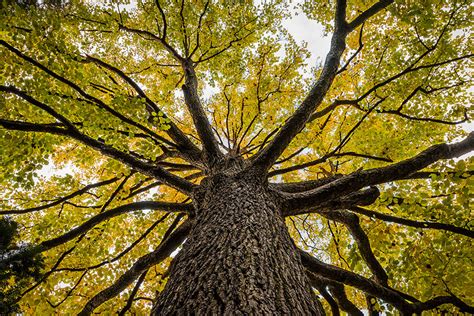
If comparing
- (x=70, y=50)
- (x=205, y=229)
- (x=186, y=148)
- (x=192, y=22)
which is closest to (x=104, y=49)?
(x=192, y=22)

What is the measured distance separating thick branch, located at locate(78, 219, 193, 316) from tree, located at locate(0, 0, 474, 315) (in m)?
0.02

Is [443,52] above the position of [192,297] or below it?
above

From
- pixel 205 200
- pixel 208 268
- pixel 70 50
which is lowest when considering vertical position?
pixel 208 268

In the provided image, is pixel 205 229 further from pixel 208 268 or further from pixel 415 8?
pixel 415 8

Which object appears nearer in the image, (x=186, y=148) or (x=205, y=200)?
(x=205, y=200)

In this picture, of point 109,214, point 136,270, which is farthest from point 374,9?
point 136,270

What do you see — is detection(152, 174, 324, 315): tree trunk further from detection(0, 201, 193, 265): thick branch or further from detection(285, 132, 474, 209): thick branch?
detection(0, 201, 193, 265): thick branch

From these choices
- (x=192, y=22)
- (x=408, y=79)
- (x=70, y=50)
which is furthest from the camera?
(x=192, y=22)

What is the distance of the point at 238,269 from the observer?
170 cm

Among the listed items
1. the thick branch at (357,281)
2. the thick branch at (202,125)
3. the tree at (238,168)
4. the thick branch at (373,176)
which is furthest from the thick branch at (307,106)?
the thick branch at (357,281)

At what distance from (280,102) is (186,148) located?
3.79 metres

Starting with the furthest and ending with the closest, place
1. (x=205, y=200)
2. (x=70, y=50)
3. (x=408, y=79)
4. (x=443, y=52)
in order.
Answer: (x=408, y=79) < (x=443, y=52) < (x=70, y=50) < (x=205, y=200)

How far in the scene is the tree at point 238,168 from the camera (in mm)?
2283

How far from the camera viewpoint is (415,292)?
423 cm
